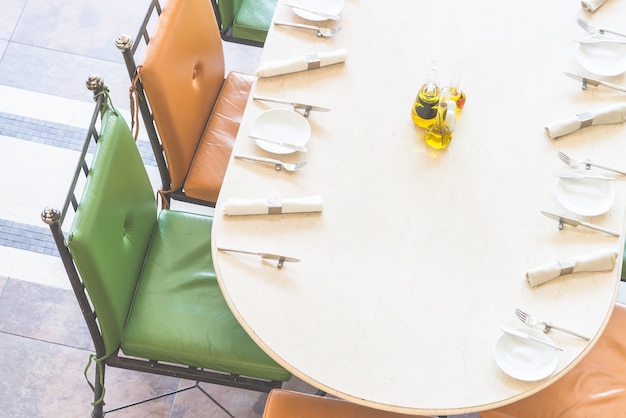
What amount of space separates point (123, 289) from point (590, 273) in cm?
120

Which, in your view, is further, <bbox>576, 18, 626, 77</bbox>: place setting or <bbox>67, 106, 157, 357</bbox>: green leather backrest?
<bbox>576, 18, 626, 77</bbox>: place setting

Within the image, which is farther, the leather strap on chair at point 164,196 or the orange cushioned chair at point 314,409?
the leather strap on chair at point 164,196

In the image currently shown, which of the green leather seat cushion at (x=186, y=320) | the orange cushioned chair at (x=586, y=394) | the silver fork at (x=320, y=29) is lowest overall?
the orange cushioned chair at (x=586, y=394)

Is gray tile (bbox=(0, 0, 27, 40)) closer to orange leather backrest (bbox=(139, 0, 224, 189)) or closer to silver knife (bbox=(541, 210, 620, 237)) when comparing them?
orange leather backrest (bbox=(139, 0, 224, 189))

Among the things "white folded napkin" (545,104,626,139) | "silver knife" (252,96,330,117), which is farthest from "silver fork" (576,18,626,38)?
"silver knife" (252,96,330,117)

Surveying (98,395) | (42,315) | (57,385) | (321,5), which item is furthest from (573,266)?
(42,315)

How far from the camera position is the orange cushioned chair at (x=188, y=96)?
7.45ft

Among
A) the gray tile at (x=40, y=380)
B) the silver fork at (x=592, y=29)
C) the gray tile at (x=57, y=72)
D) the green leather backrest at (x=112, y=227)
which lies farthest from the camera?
the gray tile at (x=57, y=72)

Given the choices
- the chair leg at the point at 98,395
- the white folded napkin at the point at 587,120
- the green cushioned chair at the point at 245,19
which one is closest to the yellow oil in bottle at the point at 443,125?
the white folded napkin at the point at 587,120

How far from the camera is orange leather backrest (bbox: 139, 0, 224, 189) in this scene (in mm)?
2264

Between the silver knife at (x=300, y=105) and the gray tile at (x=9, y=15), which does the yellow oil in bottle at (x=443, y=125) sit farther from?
the gray tile at (x=9, y=15)

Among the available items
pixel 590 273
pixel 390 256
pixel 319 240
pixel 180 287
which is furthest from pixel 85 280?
pixel 590 273

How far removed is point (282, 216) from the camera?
2.13 m

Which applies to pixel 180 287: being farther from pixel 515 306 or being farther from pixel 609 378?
pixel 609 378
